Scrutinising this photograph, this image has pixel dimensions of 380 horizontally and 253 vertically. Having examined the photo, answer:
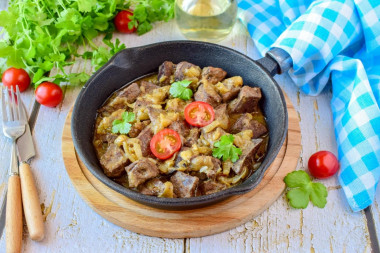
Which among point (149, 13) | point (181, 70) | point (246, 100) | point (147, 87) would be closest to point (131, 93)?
point (147, 87)

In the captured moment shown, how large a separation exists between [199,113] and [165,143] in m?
0.46

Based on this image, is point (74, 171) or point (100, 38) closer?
point (74, 171)

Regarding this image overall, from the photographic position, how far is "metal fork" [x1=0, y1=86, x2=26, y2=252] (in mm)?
3361

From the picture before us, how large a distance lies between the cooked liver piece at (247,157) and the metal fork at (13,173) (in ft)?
5.99

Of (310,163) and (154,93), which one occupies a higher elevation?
(154,93)

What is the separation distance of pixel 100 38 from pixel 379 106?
10.9ft

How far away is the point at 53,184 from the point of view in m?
3.90

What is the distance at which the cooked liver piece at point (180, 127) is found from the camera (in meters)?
3.79

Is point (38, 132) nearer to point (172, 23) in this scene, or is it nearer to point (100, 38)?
point (100, 38)

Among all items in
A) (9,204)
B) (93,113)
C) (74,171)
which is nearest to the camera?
(9,204)

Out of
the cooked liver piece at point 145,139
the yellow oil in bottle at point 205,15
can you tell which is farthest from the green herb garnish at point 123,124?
the yellow oil in bottle at point 205,15

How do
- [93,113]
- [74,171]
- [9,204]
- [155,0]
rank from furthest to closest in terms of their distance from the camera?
[155,0] < [93,113] < [74,171] < [9,204]

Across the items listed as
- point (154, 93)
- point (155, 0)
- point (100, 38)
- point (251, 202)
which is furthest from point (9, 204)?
point (155, 0)

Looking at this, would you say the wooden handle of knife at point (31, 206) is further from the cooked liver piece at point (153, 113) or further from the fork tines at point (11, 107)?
the cooked liver piece at point (153, 113)
